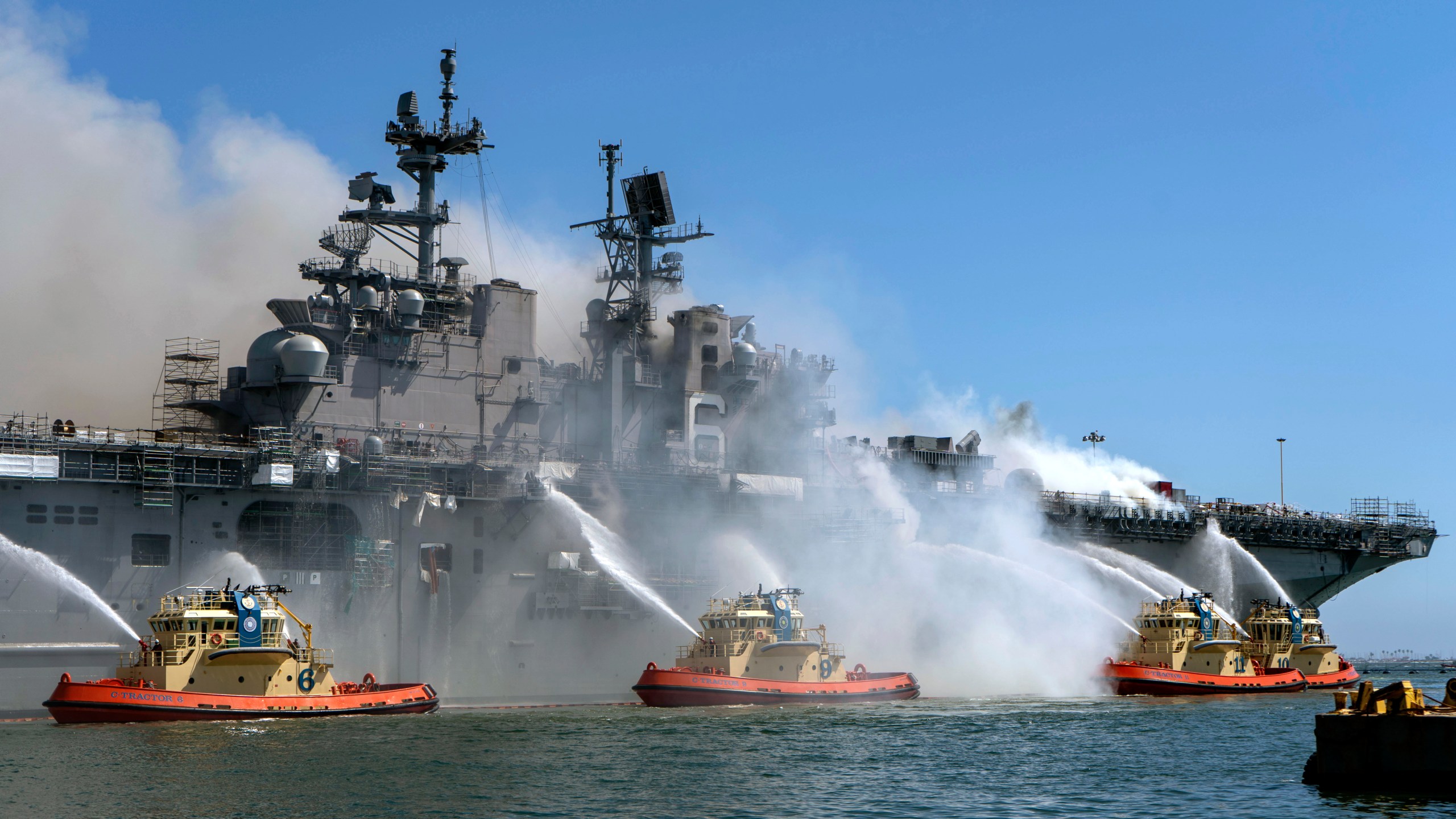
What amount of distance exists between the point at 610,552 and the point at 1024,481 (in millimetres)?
26850

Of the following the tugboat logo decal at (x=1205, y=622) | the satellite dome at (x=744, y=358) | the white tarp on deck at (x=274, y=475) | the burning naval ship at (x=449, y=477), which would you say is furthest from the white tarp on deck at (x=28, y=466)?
the tugboat logo decal at (x=1205, y=622)

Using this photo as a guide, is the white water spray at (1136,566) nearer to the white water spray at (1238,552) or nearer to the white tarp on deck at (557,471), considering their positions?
the white water spray at (1238,552)

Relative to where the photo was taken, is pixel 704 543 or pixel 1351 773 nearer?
pixel 1351 773

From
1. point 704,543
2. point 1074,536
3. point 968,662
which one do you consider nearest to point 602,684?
point 704,543

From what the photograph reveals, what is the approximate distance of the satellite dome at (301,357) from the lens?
56312 mm

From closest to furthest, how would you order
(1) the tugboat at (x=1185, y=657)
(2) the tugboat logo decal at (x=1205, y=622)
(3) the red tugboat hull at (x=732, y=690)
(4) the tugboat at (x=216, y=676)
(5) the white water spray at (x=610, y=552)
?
1. (4) the tugboat at (x=216, y=676)
2. (3) the red tugboat hull at (x=732, y=690)
3. (1) the tugboat at (x=1185, y=657)
4. (5) the white water spray at (x=610, y=552)
5. (2) the tugboat logo decal at (x=1205, y=622)

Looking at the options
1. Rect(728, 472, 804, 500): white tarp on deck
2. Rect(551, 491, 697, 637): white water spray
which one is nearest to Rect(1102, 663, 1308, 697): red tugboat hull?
Rect(728, 472, 804, 500): white tarp on deck

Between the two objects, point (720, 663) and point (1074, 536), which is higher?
point (1074, 536)

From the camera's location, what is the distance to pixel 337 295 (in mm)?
61750

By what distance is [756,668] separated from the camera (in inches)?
2063

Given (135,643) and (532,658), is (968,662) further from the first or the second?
(135,643)

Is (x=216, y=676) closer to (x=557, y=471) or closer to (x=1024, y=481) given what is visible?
(x=557, y=471)

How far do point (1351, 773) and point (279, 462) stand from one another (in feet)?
119

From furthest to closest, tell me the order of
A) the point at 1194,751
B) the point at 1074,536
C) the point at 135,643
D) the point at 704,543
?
the point at 1074,536 < the point at 704,543 < the point at 135,643 < the point at 1194,751
